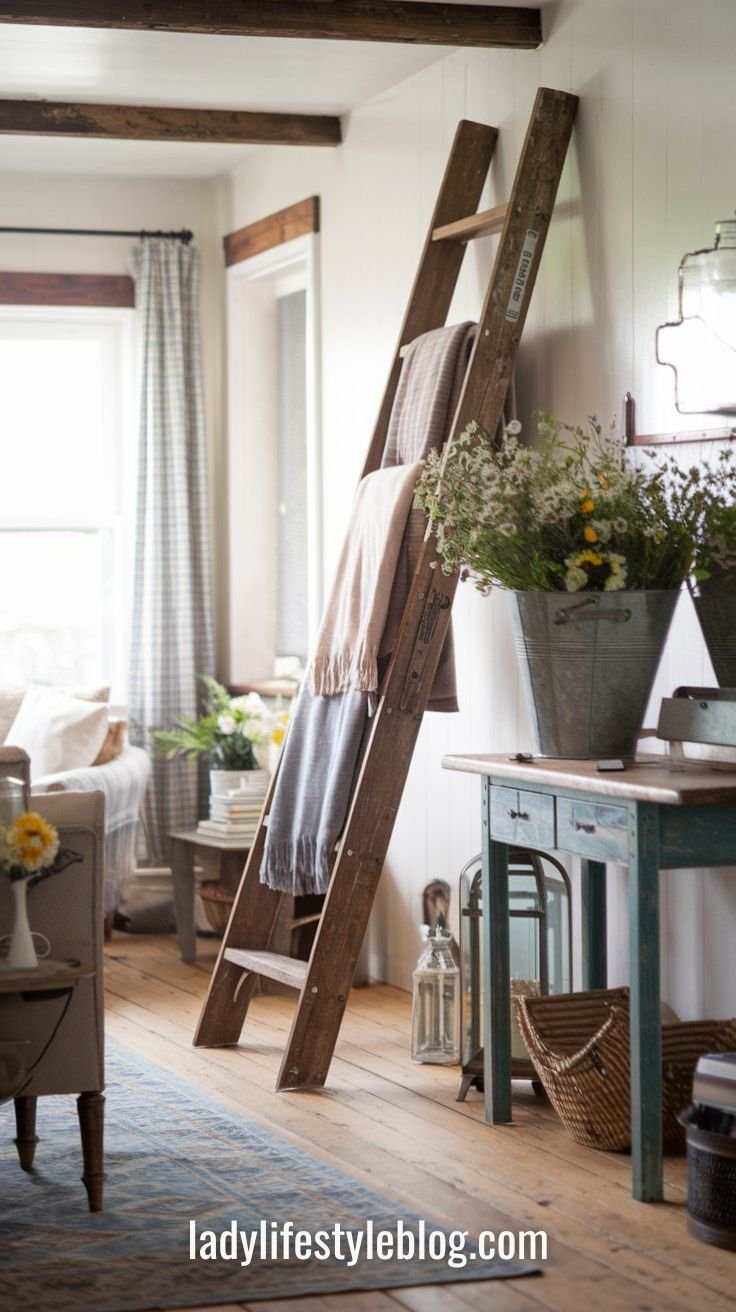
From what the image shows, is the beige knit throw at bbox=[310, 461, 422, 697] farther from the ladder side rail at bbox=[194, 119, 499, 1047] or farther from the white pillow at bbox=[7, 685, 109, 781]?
the white pillow at bbox=[7, 685, 109, 781]

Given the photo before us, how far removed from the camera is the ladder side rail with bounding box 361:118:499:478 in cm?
462

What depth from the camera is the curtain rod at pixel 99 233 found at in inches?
256

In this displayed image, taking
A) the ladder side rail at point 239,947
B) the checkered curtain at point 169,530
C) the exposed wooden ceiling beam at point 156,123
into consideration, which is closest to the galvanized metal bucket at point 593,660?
the ladder side rail at point 239,947

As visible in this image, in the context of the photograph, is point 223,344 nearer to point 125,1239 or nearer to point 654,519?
point 654,519

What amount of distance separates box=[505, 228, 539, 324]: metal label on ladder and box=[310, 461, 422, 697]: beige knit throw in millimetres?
430

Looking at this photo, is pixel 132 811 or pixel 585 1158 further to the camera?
pixel 132 811

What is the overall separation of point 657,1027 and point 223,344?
411 cm

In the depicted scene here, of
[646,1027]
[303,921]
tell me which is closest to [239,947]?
[303,921]

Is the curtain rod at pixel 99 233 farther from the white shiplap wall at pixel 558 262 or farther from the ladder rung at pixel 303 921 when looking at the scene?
the ladder rung at pixel 303 921

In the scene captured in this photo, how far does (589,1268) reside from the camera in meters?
2.87

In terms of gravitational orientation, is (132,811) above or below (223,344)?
below

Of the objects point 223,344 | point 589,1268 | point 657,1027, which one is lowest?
point 589,1268

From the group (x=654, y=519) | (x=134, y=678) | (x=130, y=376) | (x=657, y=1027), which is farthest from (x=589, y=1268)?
(x=130, y=376)

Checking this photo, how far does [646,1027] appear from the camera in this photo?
319 centimetres
